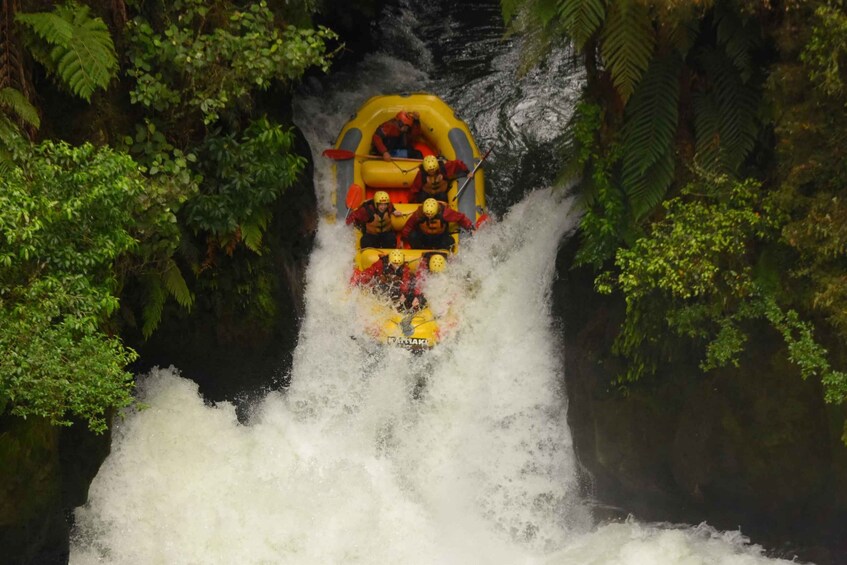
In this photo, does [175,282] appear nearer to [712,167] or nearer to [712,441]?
[712,167]

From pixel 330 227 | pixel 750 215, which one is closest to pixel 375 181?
pixel 330 227

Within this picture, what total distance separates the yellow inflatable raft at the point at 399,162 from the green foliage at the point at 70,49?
3.67 meters

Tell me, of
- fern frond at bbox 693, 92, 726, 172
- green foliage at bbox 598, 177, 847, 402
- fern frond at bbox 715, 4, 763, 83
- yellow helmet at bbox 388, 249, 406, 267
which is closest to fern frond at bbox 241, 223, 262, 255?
yellow helmet at bbox 388, 249, 406, 267

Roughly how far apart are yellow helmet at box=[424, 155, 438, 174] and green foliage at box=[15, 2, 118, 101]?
3.90m

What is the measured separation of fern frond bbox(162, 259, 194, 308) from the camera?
8.15m

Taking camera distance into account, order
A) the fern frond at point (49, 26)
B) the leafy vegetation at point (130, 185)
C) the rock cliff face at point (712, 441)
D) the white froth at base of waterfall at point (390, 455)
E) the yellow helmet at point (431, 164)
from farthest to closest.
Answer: the yellow helmet at point (431, 164) < the white froth at base of waterfall at point (390, 455) < the rock cliff face at point (712, 441) < the fern frond at point (49, 26) < the leafy vegetation at point (130, 185)

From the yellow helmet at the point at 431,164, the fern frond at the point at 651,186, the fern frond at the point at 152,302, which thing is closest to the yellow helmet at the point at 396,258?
the yellow helmet at the point at 431,164

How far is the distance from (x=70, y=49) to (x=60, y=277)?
1.85 meters

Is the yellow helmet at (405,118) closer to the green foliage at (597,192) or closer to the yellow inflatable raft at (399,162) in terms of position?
the yellow inflatable raft at (399,162)

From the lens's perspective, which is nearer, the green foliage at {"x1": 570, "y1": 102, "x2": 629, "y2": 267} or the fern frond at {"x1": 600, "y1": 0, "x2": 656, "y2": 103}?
the fern frond at {"x1": 600, "y1": 0, "x2": 656, "y2": 103}

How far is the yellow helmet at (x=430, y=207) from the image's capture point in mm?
10180

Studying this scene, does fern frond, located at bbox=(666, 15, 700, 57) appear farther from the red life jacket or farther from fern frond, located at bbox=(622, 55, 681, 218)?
the red life jacket

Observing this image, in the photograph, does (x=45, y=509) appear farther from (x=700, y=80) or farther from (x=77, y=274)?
(x=700, y=80)

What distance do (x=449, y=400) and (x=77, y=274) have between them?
429cm
